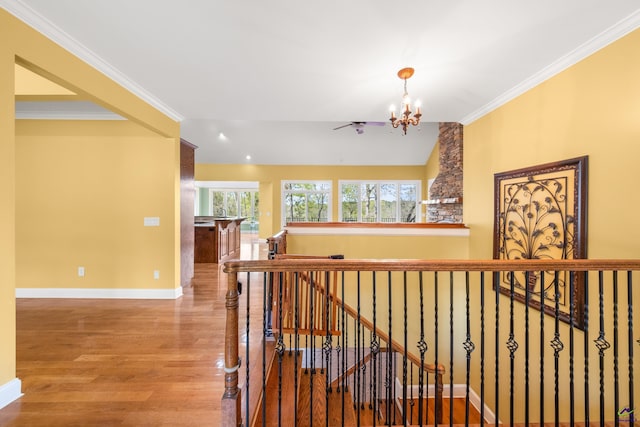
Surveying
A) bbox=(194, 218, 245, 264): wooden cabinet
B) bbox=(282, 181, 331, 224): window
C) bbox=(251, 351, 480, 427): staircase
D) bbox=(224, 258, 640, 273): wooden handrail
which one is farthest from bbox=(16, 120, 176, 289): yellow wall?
bbox=(282, 181, 331, 224): window

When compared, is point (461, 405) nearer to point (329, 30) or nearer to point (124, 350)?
point (124, 350)

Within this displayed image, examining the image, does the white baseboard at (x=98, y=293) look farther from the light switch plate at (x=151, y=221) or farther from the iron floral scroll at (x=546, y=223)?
the iron floral scroll at (x=546, y=223)

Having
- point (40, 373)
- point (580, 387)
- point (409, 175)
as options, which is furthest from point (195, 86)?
point (409, 175)

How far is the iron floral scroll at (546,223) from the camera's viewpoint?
7.61ft

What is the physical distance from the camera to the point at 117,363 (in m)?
2.33

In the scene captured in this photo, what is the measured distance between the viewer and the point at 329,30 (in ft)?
6.59

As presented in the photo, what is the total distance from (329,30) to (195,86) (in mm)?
1706

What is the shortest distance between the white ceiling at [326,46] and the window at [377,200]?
5.13 m

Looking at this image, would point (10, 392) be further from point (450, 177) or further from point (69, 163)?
point (450, 177)

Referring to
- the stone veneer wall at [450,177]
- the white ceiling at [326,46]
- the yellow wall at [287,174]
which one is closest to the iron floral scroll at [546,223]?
the white ceiling at [326,46]

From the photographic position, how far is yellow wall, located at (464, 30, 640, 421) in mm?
1980

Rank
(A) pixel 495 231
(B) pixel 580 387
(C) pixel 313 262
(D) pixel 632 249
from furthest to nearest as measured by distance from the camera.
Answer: (A) pixel 495 231 → (B) pixel 580 387 → (D) pixel 632 249 → (C) pixel 313 262

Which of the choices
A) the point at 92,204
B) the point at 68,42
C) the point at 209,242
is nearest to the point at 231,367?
the point at 68,42

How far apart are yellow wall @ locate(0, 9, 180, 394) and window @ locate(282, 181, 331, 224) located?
5018mm
